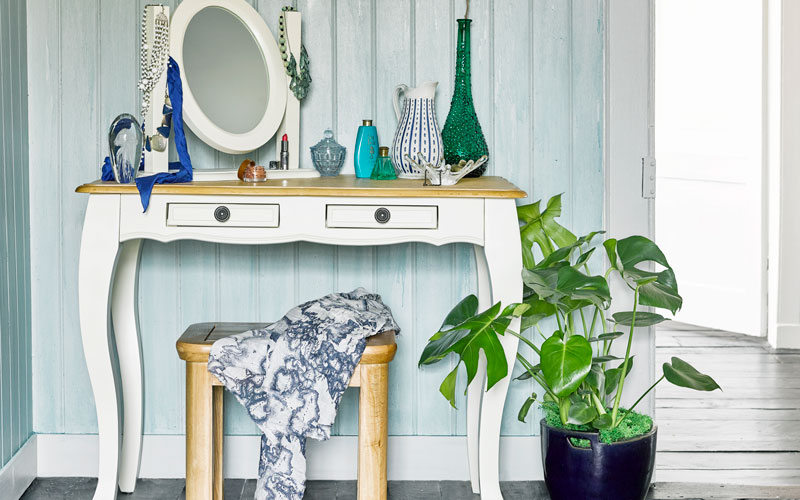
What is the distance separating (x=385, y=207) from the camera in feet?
7.89

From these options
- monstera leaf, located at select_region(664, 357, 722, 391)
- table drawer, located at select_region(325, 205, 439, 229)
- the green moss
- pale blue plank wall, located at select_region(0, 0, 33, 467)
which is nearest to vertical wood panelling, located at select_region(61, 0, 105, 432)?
pale blue plank wall, located at select_region(0, 0, 33, 467)

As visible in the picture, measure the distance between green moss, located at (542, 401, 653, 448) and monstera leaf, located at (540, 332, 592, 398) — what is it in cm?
30

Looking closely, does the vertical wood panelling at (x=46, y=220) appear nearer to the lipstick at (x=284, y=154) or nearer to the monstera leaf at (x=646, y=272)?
the lipstick at (x=284, y=154)

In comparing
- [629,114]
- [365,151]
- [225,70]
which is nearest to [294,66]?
[225,70]

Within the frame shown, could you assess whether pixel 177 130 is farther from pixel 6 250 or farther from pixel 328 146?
pixel 6 250

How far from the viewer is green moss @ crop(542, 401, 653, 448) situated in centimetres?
254

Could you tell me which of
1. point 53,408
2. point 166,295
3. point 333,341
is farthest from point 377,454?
point 53,408

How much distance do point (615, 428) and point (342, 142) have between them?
1149 mm

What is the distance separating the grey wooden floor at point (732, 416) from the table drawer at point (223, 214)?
1.50 metres

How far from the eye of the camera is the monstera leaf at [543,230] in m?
2.69

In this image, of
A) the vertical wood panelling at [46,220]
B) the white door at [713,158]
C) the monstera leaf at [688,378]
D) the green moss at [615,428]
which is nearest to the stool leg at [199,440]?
the vertical wood panelling at [46,220]

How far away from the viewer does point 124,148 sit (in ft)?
8.03

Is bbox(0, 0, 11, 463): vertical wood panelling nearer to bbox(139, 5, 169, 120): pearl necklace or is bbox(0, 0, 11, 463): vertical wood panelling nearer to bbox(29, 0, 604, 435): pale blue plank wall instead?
bbox(29, 0, 604, 435): pale blue plank wall

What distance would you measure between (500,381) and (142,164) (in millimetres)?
1139
